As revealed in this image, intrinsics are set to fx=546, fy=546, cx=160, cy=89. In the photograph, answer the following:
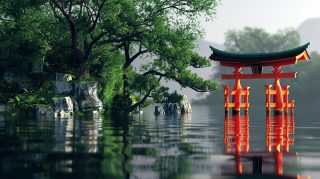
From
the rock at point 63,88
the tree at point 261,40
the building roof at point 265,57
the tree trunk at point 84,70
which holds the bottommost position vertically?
the rock at point 63,88

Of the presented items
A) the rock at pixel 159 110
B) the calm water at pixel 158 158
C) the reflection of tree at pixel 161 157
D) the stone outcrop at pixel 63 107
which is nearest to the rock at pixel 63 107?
the stone outcrop at pixel 63 107

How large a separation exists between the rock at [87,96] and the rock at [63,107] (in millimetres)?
1448

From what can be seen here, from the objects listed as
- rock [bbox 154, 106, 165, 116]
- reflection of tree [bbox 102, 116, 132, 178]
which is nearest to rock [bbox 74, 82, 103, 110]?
rock [bbox 154, 106, 165, 116]

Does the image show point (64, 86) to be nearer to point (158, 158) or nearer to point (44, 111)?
point (44, 111)

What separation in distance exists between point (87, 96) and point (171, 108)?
A: 8.33 metres

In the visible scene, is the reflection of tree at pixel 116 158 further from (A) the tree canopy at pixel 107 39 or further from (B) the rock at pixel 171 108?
(B) the rock at pixel 171 108

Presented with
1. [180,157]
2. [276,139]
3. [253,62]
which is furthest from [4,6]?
[180,157]

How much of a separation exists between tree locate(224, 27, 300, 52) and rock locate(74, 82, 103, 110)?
261 ft

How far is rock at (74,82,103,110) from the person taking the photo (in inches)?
1435

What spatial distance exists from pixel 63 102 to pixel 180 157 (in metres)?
24.7

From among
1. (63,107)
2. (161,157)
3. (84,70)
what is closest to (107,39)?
(84,70)

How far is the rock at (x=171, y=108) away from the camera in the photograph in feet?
140

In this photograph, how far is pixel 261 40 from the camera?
371 ft

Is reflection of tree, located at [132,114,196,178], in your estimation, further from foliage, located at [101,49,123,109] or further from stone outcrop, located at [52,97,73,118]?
foliage, located at [101,49,123,109]
